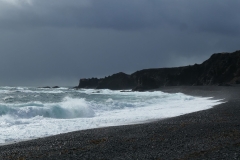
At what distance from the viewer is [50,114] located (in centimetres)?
2836

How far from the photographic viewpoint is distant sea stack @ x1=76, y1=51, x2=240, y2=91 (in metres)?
80.9

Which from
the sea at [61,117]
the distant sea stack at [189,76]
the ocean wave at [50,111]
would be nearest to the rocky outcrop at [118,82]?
the distant sea stack at [189,76]

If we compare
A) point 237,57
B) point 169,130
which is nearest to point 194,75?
point 237,57

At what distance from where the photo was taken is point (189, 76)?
9394 cm

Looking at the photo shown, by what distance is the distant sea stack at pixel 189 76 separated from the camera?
8088 cm

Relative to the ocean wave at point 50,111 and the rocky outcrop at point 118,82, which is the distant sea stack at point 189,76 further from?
the ocean wave at point 50,111

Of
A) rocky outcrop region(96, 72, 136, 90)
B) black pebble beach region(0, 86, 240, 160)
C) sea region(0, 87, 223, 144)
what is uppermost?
rocky outcrop region(96, 72, 136, 90)

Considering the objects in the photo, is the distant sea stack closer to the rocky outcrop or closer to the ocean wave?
the rocky outcrop

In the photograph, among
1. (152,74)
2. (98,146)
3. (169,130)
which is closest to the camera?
(98,146)

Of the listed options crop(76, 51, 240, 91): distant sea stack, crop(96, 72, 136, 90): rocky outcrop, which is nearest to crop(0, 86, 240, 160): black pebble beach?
crop(76, 51, 240, 91): distant sea stack

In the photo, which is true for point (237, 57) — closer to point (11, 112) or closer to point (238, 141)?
point (11, 112)

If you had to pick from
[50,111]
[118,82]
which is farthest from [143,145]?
[118,82]

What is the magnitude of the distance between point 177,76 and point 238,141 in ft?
279

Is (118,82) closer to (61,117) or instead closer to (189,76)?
(189,76)
